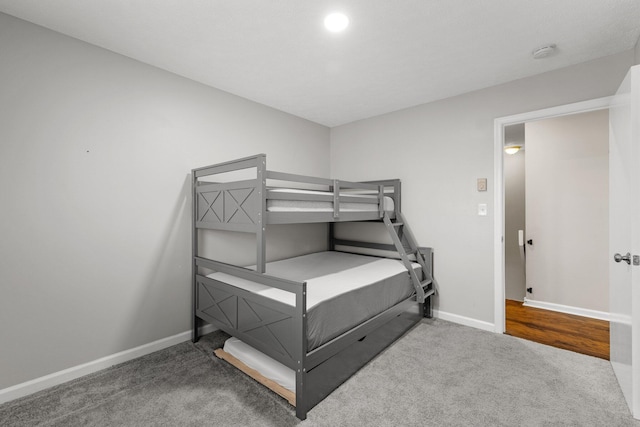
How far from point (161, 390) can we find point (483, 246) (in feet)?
9.56

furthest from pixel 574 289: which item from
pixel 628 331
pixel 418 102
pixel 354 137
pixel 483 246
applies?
pixel 354 137

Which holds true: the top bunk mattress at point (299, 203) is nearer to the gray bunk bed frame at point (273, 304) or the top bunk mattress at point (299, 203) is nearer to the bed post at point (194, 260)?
the gray bunk bed frame at point (273, 304)

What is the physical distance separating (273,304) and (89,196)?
154 centimetres

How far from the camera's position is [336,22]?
5.94 feet

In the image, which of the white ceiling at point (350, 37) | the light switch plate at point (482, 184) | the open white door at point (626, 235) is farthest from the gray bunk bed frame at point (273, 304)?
the open white door at point (626, 235)

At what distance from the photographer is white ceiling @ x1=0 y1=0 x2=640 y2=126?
66.2 inches

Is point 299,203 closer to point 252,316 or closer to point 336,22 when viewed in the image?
point 252,316

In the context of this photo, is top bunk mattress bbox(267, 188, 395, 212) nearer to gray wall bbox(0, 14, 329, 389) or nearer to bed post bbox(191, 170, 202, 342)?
bed post bbox(191, 170, 202, 342)

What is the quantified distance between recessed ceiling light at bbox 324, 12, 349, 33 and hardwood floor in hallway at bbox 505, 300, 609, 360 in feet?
9.86

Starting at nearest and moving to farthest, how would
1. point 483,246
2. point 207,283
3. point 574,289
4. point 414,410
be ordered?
point 414,410 < point 207,283 < point 483,246 < point 574,289

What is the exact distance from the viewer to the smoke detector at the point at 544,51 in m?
2.09

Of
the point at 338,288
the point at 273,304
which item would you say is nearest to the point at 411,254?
the point at 338,288

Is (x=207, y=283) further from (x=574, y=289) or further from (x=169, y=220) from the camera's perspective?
(x=574, y=289)

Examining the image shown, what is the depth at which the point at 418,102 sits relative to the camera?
3150 mm
